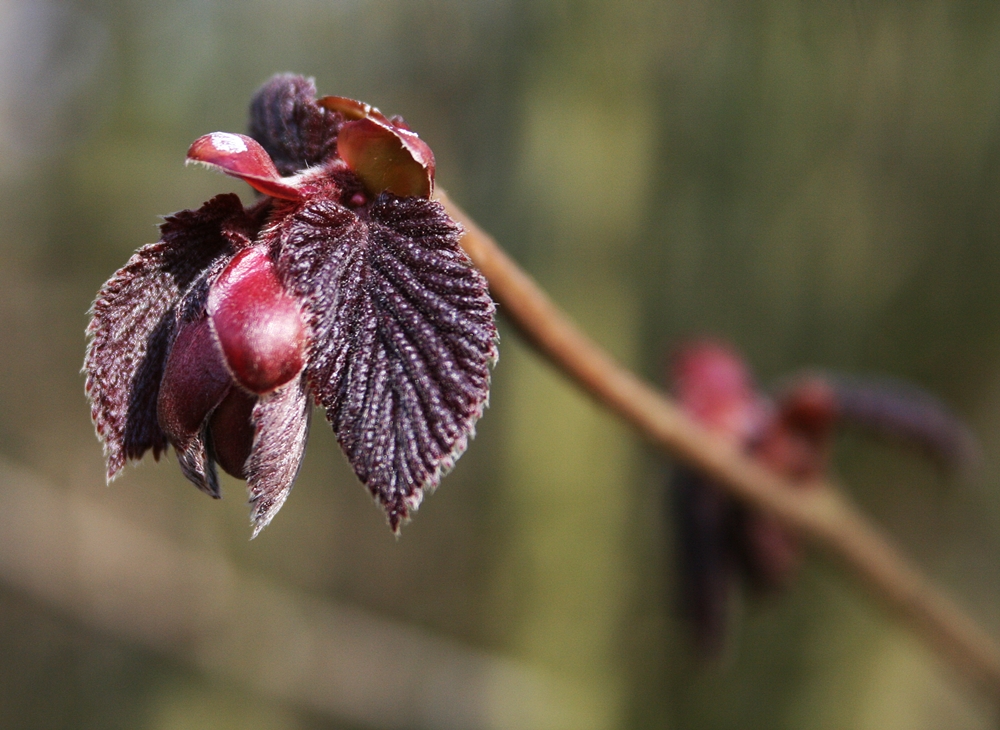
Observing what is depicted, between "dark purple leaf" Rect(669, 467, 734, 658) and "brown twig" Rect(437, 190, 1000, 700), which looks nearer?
"brown twig" Rect(437, 190, 1000, 700)

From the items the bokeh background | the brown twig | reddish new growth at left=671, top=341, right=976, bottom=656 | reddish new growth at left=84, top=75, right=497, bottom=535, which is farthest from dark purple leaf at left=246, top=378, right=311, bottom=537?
the bokeh background

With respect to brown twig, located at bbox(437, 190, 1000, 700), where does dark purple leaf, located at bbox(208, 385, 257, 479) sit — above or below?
below

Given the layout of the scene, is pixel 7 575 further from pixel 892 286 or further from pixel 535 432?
pixel 892 286

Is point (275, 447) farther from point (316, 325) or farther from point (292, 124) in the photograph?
point (292, 124)

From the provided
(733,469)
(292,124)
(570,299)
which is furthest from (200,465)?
(570,299)

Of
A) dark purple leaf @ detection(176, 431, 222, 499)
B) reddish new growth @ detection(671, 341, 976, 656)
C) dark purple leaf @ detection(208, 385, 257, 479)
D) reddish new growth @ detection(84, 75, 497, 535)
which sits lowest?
dark purple leaf @ detection(176, 431, 222, 499)

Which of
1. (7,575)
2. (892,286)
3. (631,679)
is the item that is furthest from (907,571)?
(7,575)

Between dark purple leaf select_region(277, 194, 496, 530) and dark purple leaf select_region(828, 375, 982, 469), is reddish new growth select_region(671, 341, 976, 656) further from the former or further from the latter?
dark purple leaf select_region(277, 194, 496, 530)
